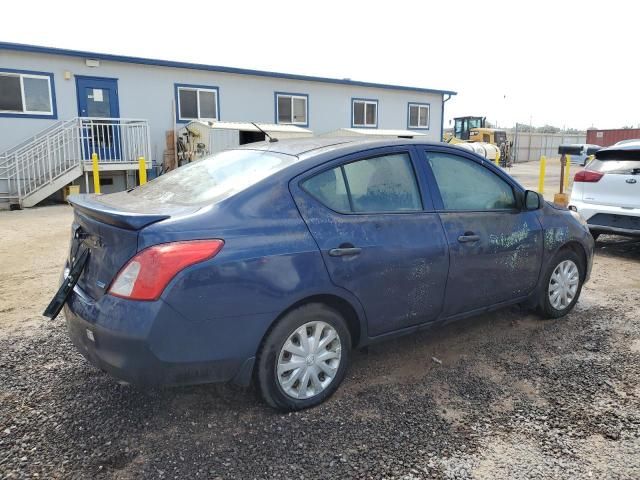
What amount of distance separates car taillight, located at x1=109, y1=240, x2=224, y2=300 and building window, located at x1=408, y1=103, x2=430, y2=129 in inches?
826

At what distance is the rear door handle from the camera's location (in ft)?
9.54

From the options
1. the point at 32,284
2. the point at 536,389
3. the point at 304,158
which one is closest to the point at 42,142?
the point at 32,284

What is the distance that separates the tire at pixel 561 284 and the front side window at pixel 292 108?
15.0 m

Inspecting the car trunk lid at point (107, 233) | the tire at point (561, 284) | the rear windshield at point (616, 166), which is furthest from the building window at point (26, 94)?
the tire at point (561, 284)

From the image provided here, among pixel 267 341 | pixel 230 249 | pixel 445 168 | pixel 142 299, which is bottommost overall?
pixel 267 341

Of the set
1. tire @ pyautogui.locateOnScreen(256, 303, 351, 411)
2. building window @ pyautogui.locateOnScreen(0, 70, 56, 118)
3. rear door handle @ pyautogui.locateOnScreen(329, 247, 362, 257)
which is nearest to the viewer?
tire @ pyautogui.locateOnScreen(256, 303, 351, 411)

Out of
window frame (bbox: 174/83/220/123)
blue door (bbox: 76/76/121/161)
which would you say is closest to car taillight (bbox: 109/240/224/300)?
blue door (bbox: 76/76/121/161)

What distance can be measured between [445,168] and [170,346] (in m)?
2.20

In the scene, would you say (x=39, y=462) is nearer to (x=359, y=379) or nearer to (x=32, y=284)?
(x=359, y=379)

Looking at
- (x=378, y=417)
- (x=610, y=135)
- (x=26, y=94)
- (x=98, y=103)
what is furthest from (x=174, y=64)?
(x=610, y=135)

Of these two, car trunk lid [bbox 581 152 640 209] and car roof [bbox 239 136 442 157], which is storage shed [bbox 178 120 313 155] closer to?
car trunk lid [bbox 581 152 640 209]

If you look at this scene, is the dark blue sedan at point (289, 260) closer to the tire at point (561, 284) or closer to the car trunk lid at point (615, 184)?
the tire at point (561, 284)

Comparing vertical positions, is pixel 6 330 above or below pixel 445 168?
below

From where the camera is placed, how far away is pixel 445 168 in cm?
364
